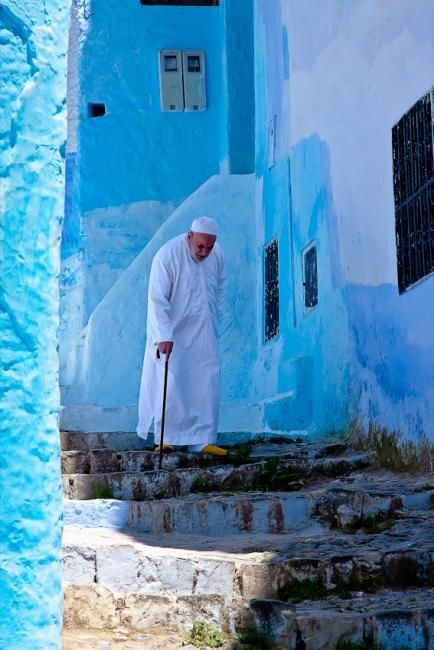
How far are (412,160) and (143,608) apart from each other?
3.65 m

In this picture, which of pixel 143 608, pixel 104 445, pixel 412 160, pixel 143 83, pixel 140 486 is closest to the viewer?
pixel 143 608

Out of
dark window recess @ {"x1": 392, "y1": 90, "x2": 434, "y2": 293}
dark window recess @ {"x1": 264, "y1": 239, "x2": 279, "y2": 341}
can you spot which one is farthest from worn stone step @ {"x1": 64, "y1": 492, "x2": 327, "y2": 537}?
dark window recess @ {"x1": 264, "y1": 239, "x2": 279, "y2": 341}

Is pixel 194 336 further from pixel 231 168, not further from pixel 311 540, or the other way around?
pixel 231 168

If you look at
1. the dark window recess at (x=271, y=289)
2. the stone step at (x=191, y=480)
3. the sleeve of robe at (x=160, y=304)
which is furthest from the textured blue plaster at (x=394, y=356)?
the dark window recess at (x=271, y=289)

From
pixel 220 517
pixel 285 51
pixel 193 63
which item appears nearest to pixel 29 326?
pixel 220 517

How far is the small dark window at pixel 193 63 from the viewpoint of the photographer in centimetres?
1303

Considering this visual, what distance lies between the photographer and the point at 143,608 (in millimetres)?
4695

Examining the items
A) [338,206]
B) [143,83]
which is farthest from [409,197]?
[143,83]

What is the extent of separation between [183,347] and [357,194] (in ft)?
5.35

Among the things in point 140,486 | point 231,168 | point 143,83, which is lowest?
point 140,486

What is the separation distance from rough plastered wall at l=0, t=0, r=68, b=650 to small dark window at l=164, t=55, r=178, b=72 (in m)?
10.3

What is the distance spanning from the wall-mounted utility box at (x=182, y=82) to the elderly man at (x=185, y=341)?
4.65m

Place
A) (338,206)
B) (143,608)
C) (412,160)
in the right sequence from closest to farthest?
(143,608) < (412,160) < (338,206)

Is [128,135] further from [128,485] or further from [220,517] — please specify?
[220,517]
